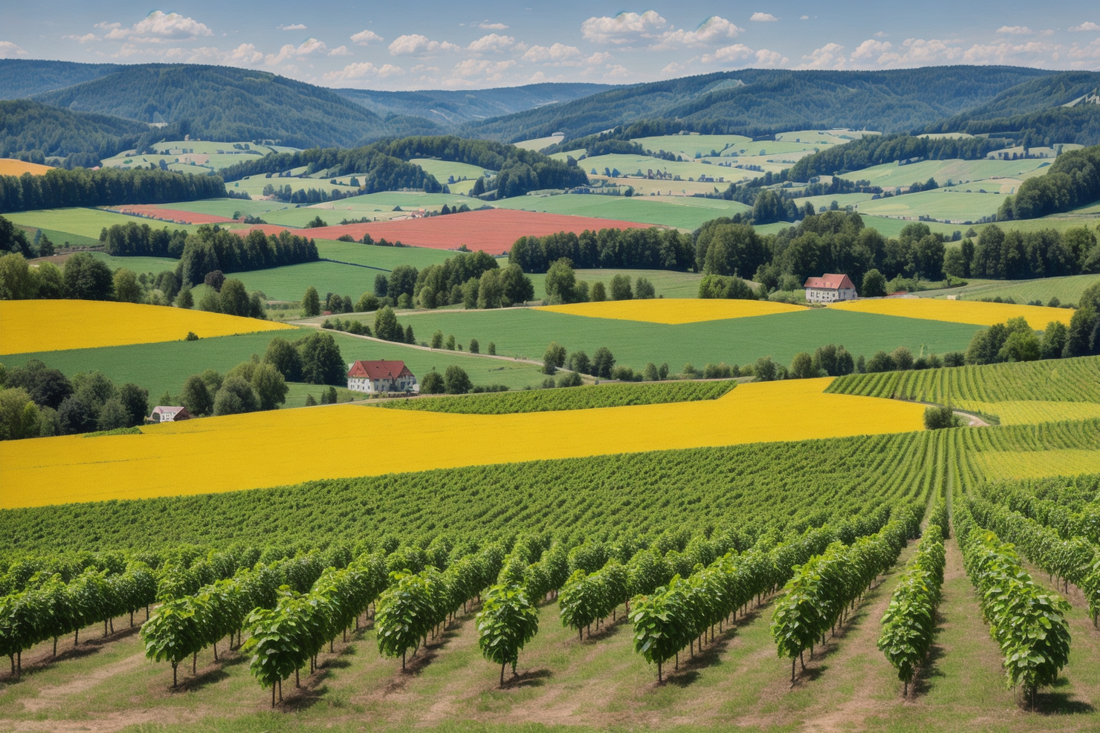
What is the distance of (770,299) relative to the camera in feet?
469

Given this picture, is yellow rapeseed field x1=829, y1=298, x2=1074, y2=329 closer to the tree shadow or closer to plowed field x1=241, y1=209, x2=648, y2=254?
plowed field x1=241, y1=209, x2=648, y2=254

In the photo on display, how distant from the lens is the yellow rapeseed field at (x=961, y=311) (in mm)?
114562

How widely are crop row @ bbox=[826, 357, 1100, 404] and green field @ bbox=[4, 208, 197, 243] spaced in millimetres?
121878

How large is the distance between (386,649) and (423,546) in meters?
19.2

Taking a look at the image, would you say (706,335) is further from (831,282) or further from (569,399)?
(831,282)

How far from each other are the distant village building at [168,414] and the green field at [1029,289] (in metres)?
98.1

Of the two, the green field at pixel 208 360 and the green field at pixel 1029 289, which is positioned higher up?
the green field at pixel 1029 289

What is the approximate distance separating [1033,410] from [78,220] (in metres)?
162

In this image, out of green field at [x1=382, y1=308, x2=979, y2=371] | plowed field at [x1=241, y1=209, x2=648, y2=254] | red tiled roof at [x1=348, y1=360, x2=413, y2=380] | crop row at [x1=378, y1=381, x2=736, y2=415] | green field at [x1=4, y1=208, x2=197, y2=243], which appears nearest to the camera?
crop row at [x1=378, y1=381, x2=736, y2=415]

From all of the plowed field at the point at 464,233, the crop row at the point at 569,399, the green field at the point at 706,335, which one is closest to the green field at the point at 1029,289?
the green field at the point at 706,335

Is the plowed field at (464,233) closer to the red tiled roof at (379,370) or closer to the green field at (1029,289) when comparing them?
the green field at (1029,289)

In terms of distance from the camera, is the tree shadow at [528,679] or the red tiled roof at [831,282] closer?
the tree shadow at [528,679]

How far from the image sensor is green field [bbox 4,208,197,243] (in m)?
174

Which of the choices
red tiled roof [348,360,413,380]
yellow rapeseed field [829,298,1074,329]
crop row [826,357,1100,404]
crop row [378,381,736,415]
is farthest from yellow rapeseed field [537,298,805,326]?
red tiled roof [348,360,413,380]
